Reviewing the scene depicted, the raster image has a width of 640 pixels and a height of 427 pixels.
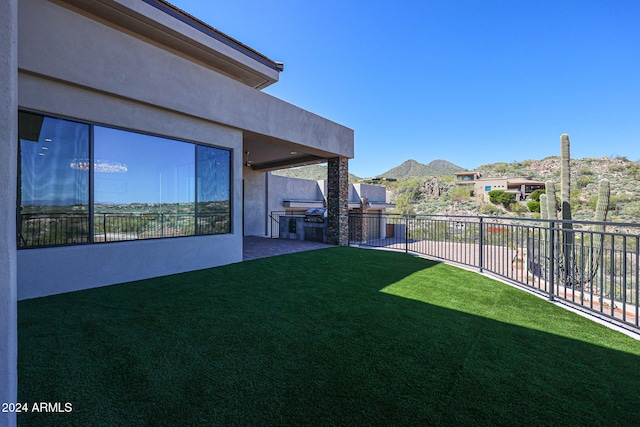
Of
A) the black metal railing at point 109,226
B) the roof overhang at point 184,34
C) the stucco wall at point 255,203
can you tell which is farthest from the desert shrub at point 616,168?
the black metal railing at point 109,226

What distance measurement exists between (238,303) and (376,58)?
16801mm

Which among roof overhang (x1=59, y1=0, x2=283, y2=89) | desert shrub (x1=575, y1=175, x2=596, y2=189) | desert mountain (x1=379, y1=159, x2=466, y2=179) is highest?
desert mountain (x1=379, y1=159, x2=466, y2=179)

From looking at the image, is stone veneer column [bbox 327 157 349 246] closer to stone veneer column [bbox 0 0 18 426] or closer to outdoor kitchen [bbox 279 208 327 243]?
outdoor kitchen [bbox 279 208 327 243]

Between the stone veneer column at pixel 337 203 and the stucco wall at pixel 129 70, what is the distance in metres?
3.28

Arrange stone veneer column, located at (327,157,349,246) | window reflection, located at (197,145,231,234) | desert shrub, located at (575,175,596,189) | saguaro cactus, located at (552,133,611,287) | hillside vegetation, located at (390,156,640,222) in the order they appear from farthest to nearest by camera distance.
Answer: desert shrub, located at (575,175,596,189), hillside vegetation, located at (390,156,640,222), stone veneer column, located at (327,157,349,246), saguaro cactus, located at (552,133,611,287), window reflection, located at (197,145,231,234)

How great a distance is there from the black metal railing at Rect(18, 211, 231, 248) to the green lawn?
0.95 metres

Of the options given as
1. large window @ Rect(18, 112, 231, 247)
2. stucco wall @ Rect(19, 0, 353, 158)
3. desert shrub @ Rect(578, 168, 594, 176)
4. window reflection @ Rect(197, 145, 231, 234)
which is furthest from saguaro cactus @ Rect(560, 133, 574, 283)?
desert shrub @ Rect(578, 168, 594, 176)

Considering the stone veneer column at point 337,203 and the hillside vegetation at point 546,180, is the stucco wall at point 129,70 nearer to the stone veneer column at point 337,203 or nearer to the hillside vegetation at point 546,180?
the stone veneer column at point 337,203

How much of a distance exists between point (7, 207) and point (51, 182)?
4.21 metres

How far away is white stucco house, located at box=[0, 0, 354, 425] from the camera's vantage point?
13.5ft

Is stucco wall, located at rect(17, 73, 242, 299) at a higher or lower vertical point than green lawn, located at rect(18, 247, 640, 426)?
higher

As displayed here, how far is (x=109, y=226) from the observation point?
491 cm

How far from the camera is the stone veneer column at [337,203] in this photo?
10414 millimetres

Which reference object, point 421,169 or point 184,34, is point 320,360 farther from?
point 421,169
